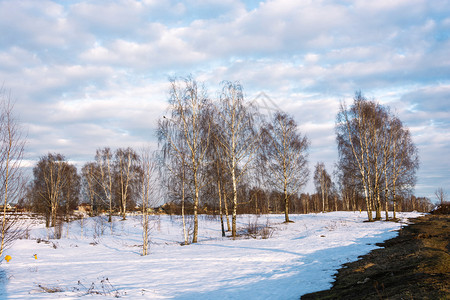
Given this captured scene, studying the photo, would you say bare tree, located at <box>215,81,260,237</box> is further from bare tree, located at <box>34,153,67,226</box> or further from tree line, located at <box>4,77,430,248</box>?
bare tree, located at <box>34,153,67,226</box>

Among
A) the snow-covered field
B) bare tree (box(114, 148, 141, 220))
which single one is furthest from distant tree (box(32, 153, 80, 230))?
the snow-covered field

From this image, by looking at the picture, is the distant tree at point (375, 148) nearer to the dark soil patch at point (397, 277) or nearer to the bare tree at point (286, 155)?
the bare tree at point (286, 155)

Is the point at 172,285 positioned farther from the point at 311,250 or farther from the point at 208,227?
the point at 208,227

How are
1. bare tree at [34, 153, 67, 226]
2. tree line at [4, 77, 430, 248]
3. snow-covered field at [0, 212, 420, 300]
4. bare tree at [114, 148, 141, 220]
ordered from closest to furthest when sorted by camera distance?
snow-covered field at [0, 212, 420, 300], tree line at [4, 77, 430, 248], bare tree at [34, 153, 67, 226], bare tree at [114, 148, 141, 220]

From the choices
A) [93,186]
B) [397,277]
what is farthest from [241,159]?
[93,186]

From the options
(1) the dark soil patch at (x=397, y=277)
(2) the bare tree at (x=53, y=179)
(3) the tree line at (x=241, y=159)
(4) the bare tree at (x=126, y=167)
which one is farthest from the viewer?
(4) the bare tree at (x=126, y=167)

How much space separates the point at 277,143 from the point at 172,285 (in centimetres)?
2009

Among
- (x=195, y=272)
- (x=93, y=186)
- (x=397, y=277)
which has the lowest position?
(x=195, y=272)

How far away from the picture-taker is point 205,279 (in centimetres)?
948

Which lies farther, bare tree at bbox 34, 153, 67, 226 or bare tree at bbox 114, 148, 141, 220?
bare tree at bbox 114, 148, 141, 220

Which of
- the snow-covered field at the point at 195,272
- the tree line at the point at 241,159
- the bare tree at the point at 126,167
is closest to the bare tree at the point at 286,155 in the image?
the tree line at the point at 241,159

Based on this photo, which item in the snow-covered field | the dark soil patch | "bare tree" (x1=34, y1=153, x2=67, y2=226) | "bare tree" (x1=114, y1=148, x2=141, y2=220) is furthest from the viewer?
"bare tree" (x1=114, y1=148, x2=141, y2=220)

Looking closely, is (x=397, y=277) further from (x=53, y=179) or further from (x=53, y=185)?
(x=53, y=179)

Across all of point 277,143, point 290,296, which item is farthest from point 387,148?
point 290,296
